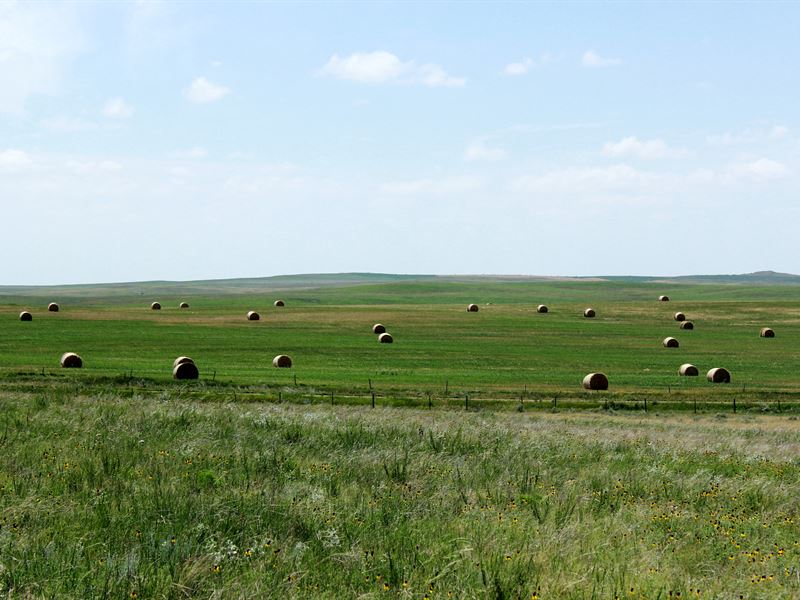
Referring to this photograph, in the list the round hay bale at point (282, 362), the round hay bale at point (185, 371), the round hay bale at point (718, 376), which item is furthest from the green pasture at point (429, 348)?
the round hay bale at point (282, 362)

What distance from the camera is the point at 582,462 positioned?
1686cm

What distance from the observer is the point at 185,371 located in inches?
1652

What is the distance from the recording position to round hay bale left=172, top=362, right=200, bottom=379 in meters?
41.8

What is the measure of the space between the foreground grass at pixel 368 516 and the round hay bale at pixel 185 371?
23.0 meters

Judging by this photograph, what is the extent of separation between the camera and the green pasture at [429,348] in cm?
4441

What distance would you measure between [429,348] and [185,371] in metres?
23.6

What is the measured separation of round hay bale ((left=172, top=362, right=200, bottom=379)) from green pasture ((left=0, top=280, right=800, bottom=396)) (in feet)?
1.70

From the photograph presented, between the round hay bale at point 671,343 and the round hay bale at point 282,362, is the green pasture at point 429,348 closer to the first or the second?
the round hay bale at point 282,362

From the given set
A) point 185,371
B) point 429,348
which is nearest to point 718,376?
point 429,348

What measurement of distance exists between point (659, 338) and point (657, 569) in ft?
215

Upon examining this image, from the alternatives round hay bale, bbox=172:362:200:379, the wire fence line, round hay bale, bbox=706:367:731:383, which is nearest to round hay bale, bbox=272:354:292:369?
the wire fence line

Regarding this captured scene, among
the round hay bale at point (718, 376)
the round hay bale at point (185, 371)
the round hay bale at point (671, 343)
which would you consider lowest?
the round hay bale at point (718, 376)

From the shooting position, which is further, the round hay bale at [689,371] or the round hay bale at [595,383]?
the round hay bale at [689,371]

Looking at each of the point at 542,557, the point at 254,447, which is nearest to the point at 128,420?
the point at 254,447
